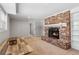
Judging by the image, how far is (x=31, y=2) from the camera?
1938 mm

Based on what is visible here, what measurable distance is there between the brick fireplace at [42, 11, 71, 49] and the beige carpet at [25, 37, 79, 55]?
79 mm

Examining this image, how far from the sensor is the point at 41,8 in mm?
1972

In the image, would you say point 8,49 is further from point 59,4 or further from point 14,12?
point 59,4

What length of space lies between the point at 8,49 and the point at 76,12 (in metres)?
1.40

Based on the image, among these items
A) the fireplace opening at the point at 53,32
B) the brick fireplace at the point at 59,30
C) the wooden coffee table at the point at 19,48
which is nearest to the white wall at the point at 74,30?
the brick fireplace at the point at 59,30

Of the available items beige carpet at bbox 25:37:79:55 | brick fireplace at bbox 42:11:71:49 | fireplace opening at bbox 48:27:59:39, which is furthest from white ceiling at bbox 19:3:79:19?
beige carpet at bbox 25:37:79:55

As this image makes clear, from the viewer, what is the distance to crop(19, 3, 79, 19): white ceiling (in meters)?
1.92

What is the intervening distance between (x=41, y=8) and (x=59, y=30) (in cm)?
54

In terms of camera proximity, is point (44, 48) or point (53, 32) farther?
point (53, 32)

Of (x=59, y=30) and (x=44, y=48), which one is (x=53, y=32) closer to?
(x=59, y=30)

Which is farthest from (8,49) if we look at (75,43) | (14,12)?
(75,43)

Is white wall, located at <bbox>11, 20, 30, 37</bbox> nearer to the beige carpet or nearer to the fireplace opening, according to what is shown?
the beige carpet

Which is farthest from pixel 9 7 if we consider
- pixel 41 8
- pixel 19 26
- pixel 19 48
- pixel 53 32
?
pixel 53 32

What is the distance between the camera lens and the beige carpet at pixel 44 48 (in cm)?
194
